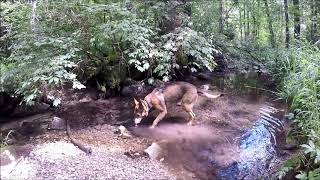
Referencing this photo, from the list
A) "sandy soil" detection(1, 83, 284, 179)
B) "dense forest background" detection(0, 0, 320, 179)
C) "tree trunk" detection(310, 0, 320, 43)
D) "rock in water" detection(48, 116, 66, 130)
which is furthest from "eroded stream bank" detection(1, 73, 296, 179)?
"tree trunk" detection(310, 0, 320, 43)

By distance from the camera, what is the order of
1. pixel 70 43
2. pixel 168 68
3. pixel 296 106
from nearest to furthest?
pixel 296 106
pixel 70 43
pixel 168 68

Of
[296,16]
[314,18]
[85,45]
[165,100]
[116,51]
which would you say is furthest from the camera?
[296,16]

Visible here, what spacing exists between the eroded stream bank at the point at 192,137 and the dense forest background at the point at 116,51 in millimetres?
539

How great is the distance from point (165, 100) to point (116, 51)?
2.05m

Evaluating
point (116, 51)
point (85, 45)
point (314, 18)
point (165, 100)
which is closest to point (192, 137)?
point (165, 100)

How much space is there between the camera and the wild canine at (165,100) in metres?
6.27

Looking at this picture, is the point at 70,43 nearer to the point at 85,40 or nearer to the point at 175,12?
the point at 85,40

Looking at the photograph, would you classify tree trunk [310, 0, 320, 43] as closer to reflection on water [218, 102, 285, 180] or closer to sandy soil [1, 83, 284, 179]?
sandy soil [1, 83, 284, 179]

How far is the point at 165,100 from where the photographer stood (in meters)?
6.78

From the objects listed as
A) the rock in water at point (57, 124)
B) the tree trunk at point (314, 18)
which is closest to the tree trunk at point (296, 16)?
the tree trunk at point (314, 18)

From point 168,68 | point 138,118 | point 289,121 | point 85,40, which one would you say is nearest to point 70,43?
point 85,40

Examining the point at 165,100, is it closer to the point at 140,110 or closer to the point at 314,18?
the point at 140,110

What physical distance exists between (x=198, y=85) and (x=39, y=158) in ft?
18.6

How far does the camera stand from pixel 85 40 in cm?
738
